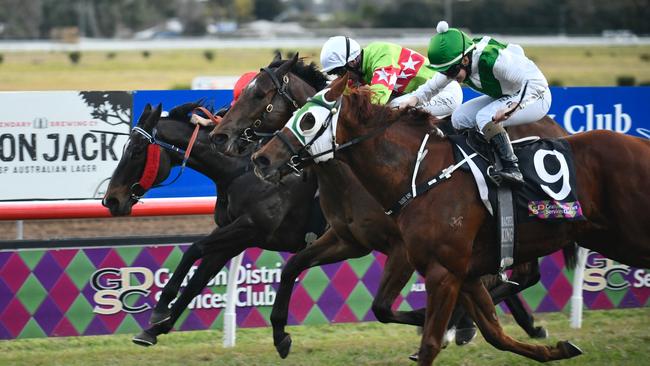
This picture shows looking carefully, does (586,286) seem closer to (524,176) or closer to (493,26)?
(524,176)

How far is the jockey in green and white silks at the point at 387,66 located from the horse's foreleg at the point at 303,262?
90 cm

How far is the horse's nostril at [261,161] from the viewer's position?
4.56 meters

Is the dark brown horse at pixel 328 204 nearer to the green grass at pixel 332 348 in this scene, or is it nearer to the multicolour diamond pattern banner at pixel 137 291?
the green grass at pixel 332 348

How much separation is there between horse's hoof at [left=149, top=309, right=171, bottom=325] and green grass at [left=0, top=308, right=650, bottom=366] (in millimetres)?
234

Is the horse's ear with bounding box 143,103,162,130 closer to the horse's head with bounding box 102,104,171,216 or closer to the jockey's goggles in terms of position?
the horse's head with bounding box 102,104,171,216

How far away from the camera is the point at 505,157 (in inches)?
197

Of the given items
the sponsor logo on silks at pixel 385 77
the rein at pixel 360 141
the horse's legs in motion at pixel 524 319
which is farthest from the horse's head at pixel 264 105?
the horse's legs in motion at pixel 524 319

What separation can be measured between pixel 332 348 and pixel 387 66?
1.91m

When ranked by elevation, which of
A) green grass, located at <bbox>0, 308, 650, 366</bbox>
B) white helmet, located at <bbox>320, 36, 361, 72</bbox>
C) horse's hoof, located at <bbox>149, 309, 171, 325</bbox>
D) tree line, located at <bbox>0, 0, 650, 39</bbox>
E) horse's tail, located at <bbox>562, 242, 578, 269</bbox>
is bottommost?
green grass, located at <bbox>0, 308, 650, 366</bbox>

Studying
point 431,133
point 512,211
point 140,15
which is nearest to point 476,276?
point 512,211

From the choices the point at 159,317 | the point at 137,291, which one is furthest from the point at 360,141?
the point at 137,291

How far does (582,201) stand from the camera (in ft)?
16.9

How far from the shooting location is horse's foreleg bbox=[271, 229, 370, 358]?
19.1ft

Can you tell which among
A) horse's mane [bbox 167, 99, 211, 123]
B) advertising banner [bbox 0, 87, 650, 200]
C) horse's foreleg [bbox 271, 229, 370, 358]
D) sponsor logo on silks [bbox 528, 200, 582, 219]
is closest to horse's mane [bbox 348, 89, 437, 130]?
sponsor logo on silks [bbox 528, 200, 582, 219]
